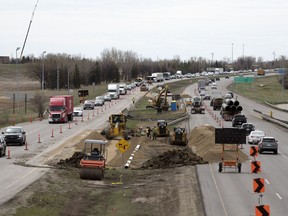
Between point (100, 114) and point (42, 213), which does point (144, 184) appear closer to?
point (42, 213)

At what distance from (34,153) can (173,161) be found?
11286mm

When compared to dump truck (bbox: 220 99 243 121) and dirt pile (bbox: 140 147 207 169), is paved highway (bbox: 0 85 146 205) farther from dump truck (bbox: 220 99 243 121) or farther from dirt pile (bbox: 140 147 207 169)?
dump truck (bbox: 220 99 243 121)

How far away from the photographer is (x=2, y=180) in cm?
3544

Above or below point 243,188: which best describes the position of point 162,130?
above

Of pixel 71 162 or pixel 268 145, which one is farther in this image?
pixel 268 145

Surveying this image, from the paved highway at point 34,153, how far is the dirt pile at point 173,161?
7.42m

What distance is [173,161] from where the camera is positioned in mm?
45625

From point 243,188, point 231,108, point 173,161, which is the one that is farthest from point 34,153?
point 231,108

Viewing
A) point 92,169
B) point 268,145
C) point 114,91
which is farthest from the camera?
point 114,91

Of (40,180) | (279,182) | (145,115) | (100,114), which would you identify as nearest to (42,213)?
(40,180)

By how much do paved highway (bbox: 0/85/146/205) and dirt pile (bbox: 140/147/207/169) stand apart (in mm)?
7421

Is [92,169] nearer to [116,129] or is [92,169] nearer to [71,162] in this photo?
[71,162]

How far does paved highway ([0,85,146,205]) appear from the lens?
34531 mm

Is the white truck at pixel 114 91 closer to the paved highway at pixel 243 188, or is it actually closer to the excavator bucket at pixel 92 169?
the paved highway at pixel 243 188
